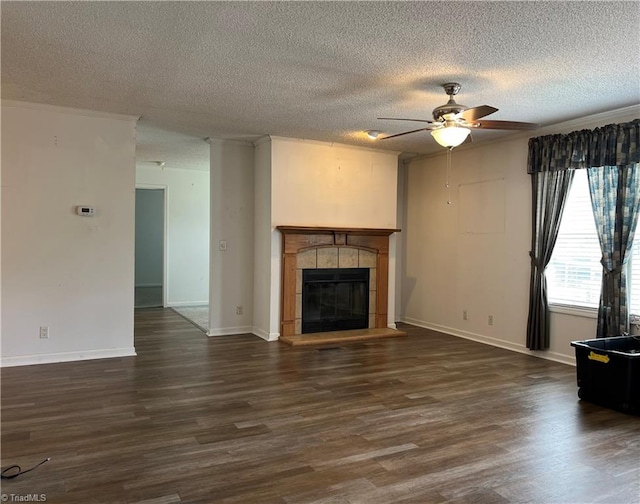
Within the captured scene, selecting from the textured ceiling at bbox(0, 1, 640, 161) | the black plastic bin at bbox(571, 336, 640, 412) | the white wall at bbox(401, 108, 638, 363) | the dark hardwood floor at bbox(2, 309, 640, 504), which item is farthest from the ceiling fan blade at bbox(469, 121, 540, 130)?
the dark hardwood floor at bbox(2, 309, 640, 504)

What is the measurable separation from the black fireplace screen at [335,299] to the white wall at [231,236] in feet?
2.86

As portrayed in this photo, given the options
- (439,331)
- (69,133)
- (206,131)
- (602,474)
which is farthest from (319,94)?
(439,331)

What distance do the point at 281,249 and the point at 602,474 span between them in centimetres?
430

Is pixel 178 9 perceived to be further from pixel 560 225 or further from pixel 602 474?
pixel 560 225

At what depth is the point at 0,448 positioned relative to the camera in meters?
2.90

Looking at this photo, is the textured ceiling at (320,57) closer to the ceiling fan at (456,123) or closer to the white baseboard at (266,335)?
the ceiling fan at (456,123)

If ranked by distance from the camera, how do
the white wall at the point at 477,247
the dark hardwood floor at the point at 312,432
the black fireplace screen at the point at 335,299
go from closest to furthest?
the dark hardwood floor at the point at 312,432 < the white wall at the point at 477,247 < the black fireplace screen at the point at 335,299

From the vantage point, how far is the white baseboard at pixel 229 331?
6.42 metres

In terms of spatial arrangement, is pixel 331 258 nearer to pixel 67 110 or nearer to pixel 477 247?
pixel 477 247

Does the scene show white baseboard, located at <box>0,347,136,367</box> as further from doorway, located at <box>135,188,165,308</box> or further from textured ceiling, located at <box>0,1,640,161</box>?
doorway, located at <box>135,188,165,308</box>

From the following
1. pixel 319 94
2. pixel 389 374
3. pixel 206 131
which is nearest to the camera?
pixel 319 94

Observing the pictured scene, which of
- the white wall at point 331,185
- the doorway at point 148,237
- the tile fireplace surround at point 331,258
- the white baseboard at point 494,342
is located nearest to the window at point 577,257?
the white baseboard at point 494,342

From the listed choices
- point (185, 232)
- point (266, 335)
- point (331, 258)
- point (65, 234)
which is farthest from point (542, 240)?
point (185, 232)

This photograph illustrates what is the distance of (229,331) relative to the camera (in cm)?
653
